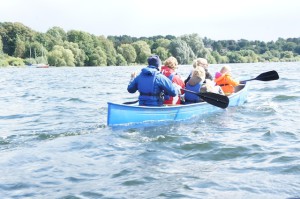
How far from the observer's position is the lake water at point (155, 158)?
5.23 metres

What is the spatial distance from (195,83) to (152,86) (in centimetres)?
154

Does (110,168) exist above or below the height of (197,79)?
below

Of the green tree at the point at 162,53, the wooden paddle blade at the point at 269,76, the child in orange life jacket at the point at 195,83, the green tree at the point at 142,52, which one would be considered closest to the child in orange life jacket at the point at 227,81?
the child in orange life jacket at the point at 195,83

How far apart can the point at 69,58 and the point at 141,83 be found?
Answer: 61.1m

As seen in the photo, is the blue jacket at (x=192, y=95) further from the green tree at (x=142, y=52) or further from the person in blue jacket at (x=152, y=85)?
the green tree at (x=142, y=52)

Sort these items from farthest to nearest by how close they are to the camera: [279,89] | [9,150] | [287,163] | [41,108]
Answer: [279,89] < [41,108] < [9,150] < [287,163]

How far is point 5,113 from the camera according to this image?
12.2 m

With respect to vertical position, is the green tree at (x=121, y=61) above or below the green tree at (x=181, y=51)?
below

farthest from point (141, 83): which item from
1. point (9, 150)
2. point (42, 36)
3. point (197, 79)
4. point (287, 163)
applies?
point (42, 36)

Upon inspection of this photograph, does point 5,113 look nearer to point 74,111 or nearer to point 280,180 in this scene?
point 74,111

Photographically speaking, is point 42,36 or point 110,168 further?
point 42,36

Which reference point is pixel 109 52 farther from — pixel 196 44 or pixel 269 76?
pixel 269 76

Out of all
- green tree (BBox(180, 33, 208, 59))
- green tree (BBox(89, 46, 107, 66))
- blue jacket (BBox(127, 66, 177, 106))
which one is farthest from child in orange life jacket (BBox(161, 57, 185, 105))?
green tree (BBox(180, 33, 208, 59))

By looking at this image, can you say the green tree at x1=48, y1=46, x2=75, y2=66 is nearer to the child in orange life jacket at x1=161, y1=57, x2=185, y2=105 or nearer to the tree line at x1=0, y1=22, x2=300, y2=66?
the tree line at x1=0, y1=22, x2=300, y2=66
